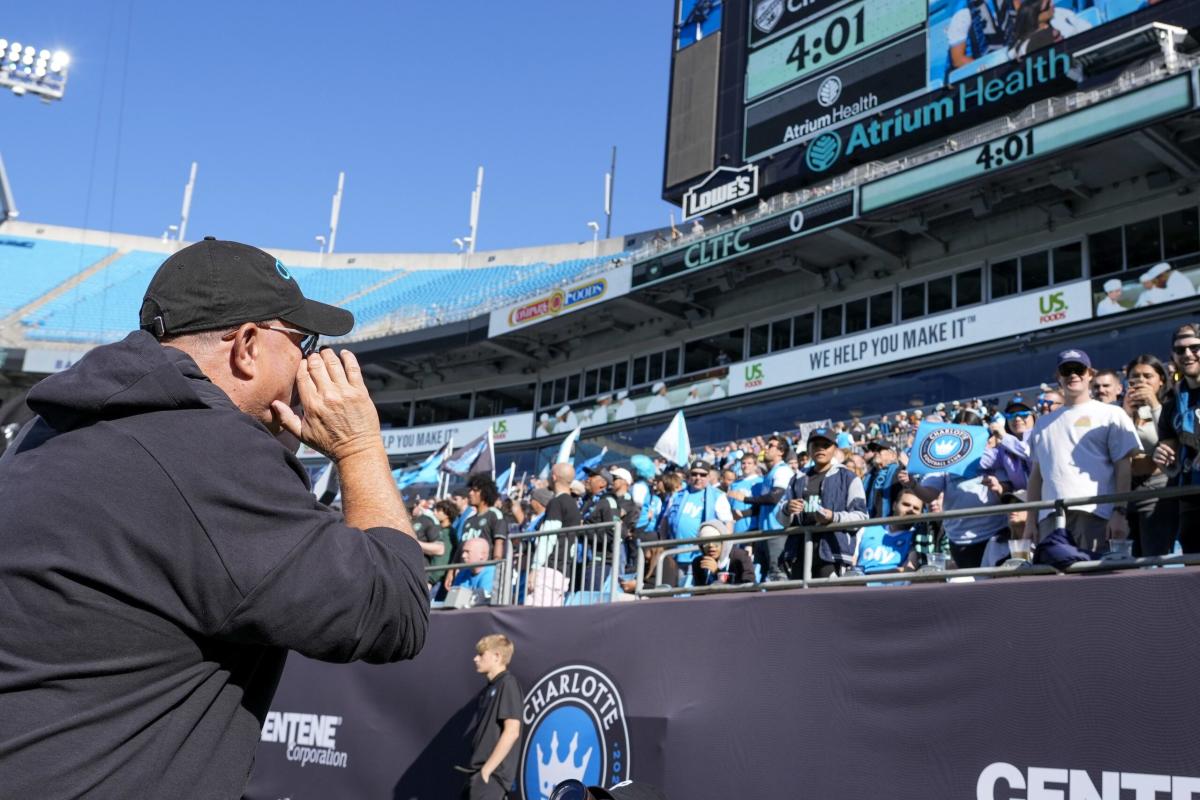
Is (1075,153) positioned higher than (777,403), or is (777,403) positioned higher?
(1075,153)

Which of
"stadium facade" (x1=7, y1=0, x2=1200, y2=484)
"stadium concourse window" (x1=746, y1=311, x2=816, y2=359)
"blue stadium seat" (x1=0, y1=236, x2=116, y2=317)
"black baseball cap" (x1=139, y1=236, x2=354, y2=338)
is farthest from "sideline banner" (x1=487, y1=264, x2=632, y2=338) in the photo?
"blue stadium seat" (x1=0, y1=236, x2=116, y2=317)

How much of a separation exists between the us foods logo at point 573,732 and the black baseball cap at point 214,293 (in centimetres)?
609

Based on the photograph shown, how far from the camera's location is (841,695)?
614 cm

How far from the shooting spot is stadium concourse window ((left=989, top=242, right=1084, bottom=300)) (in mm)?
20594

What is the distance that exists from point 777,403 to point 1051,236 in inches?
282

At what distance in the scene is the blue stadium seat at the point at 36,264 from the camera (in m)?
48.1

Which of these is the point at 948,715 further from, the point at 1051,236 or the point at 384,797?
the point at 1051,236

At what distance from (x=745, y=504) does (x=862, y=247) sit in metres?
14.6

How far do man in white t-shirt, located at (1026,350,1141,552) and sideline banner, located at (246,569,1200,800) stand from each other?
0.58 metres

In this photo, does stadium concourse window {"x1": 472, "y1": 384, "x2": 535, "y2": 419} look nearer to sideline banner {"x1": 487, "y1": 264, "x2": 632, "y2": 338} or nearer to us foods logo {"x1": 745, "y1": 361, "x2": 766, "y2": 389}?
sideline banner {"x1": 487, "y1": 264, "x2": 632, "y2": 338}

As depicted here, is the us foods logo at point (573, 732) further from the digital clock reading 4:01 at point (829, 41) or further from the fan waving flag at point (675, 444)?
the digital clock reading 4:01 at point (829, 41)

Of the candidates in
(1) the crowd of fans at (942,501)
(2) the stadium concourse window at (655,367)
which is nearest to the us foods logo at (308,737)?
(1) the crowd of fans at (942,501)

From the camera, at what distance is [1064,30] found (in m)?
19.7

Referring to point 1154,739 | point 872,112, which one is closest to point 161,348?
→ point 1154,739
